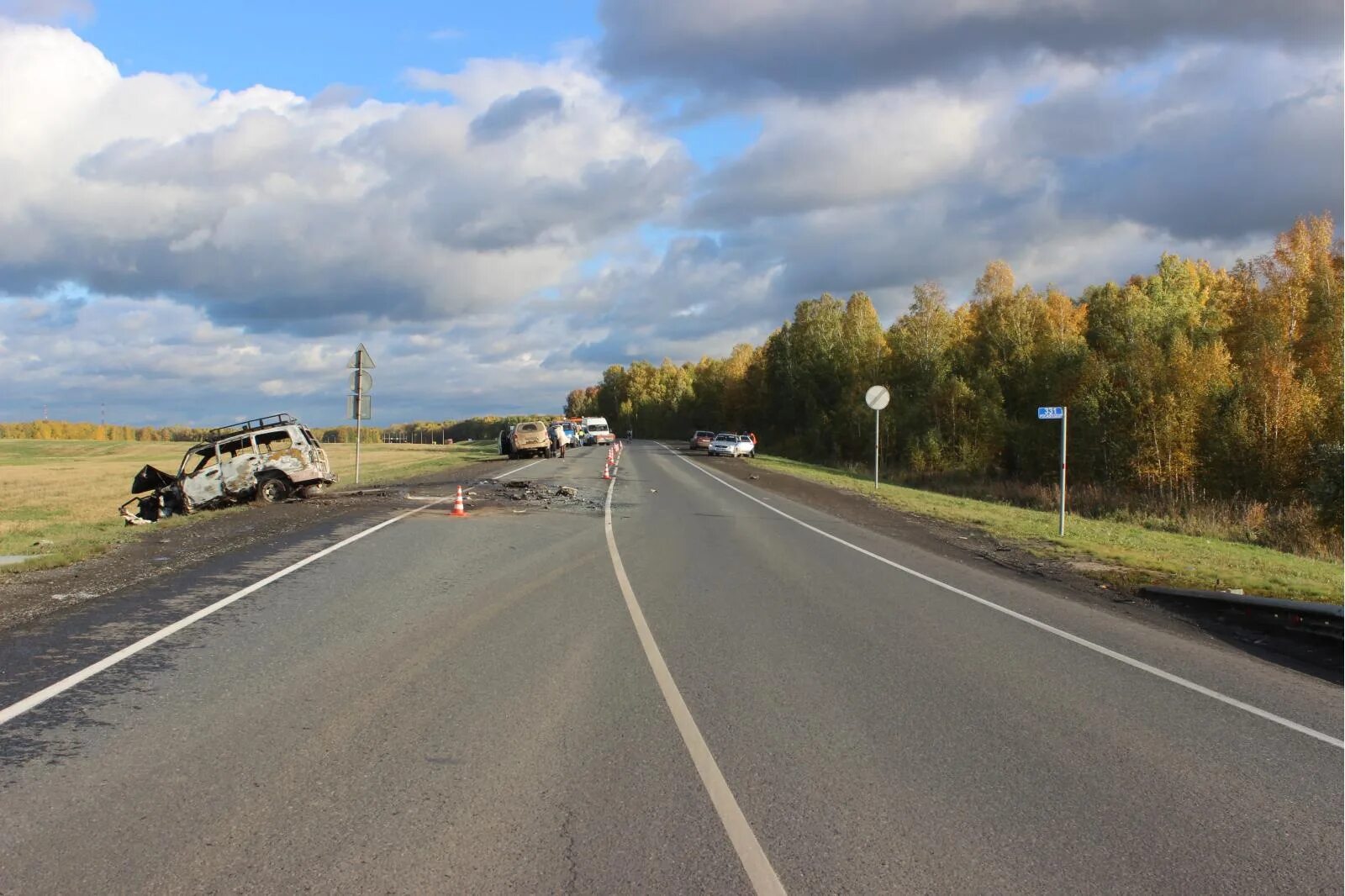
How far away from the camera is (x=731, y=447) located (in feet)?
198

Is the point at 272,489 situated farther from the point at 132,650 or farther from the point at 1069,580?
the point at 1069,580

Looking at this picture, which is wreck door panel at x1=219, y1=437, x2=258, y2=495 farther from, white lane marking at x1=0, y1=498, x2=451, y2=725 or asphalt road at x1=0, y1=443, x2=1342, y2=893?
asphalt road at x1=0, y1=443, x2=1342, y2=893

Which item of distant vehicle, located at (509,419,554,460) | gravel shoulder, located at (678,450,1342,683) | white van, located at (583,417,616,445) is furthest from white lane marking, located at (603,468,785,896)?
white van, located at (583,417,616,445)

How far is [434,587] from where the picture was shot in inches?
418

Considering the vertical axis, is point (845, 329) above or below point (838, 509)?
above

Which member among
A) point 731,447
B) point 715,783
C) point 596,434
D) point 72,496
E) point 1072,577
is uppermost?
A: point 596,434

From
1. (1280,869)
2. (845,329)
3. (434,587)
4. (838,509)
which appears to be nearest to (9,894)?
(1280,869)

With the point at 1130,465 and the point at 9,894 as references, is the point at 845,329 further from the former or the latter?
the point at 9,894

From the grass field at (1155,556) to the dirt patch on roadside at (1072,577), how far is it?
0.35 m

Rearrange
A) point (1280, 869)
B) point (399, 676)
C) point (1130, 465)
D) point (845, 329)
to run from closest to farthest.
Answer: point (1280, 869) → point (399, 676) → point (1130, 465) → point (845, 329)

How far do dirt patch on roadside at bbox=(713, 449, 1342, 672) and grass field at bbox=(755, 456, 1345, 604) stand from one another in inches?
13.8

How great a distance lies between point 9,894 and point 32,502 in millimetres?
37247

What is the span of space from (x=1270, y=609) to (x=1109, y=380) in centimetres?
3283

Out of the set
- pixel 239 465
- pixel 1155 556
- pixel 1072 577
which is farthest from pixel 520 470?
pixel 1072 577
